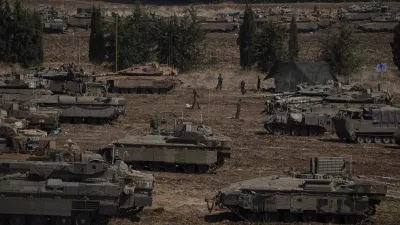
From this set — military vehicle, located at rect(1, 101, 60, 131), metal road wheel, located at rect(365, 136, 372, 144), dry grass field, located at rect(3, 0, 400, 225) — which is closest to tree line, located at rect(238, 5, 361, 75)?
dry grass field, located at rect(3, 0, 400, 225)

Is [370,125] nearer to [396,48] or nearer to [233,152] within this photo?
[233,152]

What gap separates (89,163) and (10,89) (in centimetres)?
2700

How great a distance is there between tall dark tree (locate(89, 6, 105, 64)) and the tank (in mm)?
28400

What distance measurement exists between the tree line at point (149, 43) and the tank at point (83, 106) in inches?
1080

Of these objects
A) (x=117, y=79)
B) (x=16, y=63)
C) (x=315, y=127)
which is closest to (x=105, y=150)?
(x=315, y=127)

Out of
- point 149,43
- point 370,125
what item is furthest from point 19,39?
point 370,125

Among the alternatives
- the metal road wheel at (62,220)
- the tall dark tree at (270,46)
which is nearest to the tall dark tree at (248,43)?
the tall dark tree at (270,46)

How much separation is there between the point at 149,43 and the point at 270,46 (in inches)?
369

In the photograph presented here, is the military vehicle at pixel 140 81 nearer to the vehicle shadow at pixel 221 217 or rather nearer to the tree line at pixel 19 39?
the tree line at pixel 19 39

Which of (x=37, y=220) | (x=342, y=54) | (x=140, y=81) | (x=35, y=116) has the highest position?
(x=342, y=54)

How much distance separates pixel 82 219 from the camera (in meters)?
23.1

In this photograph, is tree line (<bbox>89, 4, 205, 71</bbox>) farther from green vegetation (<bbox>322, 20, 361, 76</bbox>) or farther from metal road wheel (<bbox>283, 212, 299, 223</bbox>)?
metal road wheel (<bbox>283, 212, 299, 223</bbox>)

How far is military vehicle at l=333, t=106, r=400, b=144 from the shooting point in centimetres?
4059

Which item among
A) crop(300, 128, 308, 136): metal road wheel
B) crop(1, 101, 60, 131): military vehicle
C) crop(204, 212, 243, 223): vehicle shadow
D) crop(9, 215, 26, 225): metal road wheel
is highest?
crop(1, 101, 60, 131): military vehicle
